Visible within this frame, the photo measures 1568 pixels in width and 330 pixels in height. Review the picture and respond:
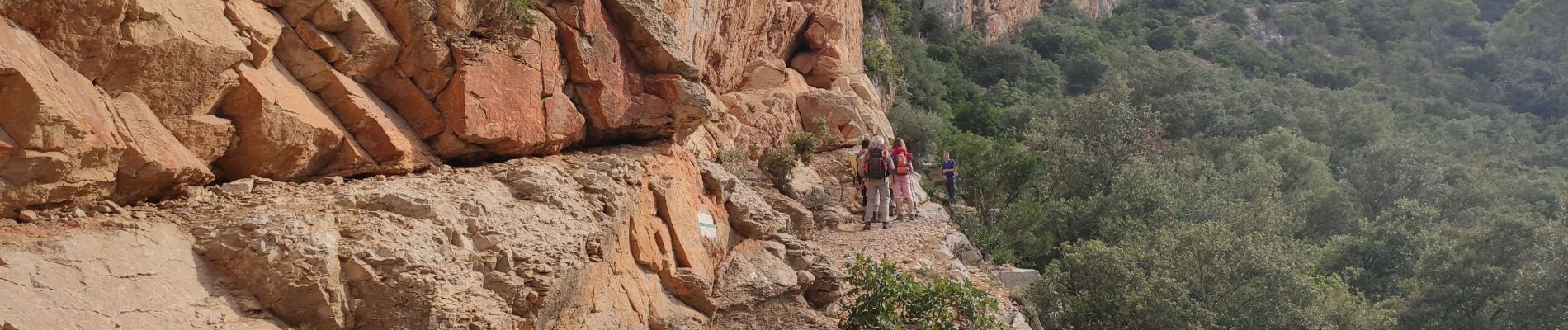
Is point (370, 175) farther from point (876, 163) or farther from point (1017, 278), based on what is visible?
point (1017, 278)

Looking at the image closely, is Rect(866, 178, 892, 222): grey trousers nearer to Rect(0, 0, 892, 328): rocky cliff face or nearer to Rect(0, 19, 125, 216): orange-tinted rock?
Rect(0, 0, 892, 328): rocky cliff face

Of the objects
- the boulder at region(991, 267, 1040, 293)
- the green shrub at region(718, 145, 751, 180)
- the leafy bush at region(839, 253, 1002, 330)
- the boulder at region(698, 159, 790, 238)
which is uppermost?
the boulder at region(698, 159, 790, 238)

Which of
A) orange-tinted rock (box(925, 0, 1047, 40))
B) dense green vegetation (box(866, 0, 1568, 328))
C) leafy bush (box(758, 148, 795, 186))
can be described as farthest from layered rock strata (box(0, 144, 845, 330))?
orange-tinted rock (box(925, 0, 1047, 40))

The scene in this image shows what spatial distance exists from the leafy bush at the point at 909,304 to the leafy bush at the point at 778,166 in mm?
4592

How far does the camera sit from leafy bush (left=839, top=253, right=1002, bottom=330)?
946cm

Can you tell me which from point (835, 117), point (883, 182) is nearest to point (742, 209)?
point (883, 182)

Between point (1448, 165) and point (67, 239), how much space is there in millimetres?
38908

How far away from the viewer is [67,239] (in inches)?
206

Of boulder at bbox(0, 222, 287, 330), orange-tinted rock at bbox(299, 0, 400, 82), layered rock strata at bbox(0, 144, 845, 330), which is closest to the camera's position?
boulder at bbox(0, 222, 287, 330)

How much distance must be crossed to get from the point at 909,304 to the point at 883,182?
4885mm

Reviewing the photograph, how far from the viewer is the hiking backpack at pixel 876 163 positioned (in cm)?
1406

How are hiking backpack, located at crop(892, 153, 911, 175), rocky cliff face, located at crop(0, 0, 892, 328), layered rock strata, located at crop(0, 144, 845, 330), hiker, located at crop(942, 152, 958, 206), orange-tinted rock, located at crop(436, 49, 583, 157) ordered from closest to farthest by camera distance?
1. layered rock strata, located at crop(0, 144, 845, 330)
2. rocky cliff face, located at crop(0, 0, 892, 328)
3. orange-tinted rock, located at crop(436, 49, 583, 157)
4. hiking backpack, located at crop(892, 153, 911, 175)
5. hiker, located at crop(942, 152, 958, 206)

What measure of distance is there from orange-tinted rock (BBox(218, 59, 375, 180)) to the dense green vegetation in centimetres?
921

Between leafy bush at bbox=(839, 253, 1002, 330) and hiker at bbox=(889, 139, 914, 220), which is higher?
leafy bush at bbox=(839, 253, 1002, 330)
